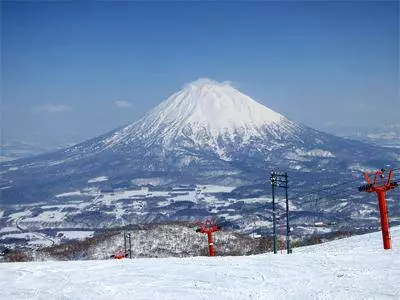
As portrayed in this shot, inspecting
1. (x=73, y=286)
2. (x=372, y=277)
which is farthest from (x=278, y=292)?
(x=73, y=286)

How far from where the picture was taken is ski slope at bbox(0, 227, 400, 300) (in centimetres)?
2088

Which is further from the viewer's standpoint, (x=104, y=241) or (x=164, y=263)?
(x=104, y=241)

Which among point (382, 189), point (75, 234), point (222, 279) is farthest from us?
point (75, 234)

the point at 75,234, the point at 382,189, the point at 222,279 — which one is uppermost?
the point at 382,189

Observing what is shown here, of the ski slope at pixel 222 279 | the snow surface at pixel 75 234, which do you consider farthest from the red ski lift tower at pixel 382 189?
the snow surface at pixel 75 234

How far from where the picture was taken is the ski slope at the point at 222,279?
822 inches

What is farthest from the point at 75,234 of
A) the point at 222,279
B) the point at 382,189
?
the point at 222,279

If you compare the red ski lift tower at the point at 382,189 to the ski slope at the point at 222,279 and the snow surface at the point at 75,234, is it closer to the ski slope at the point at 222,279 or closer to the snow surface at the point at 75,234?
the ski slope at the point at 222,279

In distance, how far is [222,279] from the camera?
23.8m

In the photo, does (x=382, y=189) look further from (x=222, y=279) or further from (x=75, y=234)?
(x=75, y=234)

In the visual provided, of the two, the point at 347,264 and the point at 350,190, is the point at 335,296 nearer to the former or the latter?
the point at 347,264

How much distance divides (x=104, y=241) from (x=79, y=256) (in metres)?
6.81

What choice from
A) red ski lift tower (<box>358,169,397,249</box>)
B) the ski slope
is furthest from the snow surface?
red ski lift tower (<box>358,169,397,249</box>)

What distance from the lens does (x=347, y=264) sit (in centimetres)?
2511
